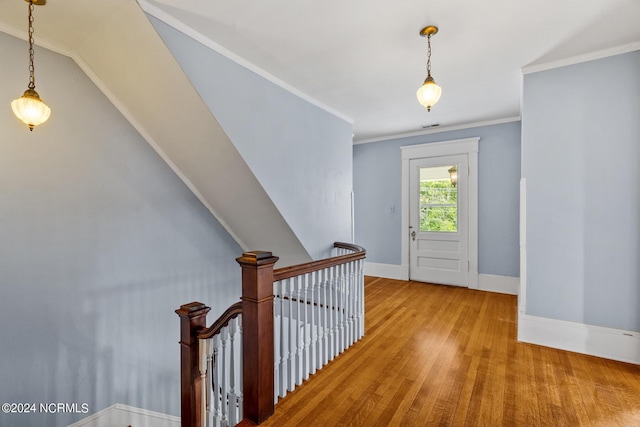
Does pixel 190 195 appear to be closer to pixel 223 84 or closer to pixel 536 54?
pixel 223 84

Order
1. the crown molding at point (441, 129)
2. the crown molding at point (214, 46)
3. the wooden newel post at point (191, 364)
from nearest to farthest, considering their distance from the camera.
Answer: the wooden newel post at point (191, 364) → the crown molding at point (214, 46) → the crown molding at point (441, 129)

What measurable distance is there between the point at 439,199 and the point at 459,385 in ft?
11.7

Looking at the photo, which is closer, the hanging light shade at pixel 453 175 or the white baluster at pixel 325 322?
the white baluster at pixel 325 322

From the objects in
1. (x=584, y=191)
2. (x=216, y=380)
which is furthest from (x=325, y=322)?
(x=584, y=191)

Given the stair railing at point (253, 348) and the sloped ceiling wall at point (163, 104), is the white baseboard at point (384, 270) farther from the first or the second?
the stair railing at point (253, 348)

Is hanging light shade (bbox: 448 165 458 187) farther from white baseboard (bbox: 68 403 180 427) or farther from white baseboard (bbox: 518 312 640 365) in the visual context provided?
white baseboard (bbox: 68 403 180 427)

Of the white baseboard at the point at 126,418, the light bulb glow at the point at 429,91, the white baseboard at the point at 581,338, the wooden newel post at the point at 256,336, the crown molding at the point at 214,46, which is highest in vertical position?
the crown molding at the point at 214,46

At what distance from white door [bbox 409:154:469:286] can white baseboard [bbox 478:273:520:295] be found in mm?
238

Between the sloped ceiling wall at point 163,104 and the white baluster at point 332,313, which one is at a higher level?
the sloped ceiling wall at point 163,104

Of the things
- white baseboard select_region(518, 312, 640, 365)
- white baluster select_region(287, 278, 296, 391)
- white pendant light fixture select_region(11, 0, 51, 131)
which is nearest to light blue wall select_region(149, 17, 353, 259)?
white pendant light fixture select_region(11, 0, 51, 131)

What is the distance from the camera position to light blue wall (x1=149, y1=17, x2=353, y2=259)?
250 cm

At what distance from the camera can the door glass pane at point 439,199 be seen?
515 cm

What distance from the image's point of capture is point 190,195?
367 centimetres

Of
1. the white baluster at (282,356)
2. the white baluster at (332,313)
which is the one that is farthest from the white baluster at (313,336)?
the white baluster at (282,356)
